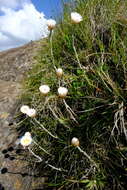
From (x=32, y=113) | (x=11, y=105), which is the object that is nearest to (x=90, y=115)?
(x=32, y=113)

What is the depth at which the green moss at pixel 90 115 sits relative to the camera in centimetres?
180

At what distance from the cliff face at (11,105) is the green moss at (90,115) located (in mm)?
159

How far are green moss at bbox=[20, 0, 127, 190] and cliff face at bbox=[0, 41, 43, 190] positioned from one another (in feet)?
0.52

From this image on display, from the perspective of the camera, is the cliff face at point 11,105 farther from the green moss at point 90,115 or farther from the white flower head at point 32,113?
the white flower head at point 32,113

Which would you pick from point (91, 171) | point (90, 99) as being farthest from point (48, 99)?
point (91, 171)

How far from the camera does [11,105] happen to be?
9.57 feet

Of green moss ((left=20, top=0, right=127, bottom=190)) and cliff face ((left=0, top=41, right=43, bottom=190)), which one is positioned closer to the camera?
green moss ((left=20, top=0, right=127, bottom=190))

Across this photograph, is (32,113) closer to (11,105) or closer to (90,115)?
(90,115)

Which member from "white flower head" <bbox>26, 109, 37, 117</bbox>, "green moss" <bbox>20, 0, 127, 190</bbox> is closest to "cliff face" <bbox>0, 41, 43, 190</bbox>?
"green moss" <bbox>20, 0, 127, 190</bbox>

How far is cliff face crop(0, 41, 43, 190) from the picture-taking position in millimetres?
2043

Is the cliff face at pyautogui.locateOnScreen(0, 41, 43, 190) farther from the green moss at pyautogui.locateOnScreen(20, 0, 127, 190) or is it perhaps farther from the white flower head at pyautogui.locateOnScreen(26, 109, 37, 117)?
the white flower head at pyautogui.locateOnScreen(26, 109, 37, 117)

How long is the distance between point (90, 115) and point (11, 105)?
1.19 meters

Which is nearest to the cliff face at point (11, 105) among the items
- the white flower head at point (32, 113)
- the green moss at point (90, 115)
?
the green moss at point (90, 115)

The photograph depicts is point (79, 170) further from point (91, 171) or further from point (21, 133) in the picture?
point (21, 133)
